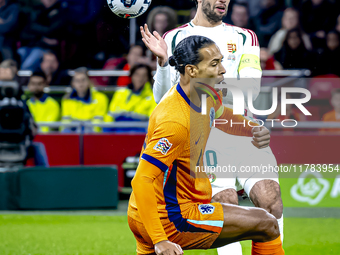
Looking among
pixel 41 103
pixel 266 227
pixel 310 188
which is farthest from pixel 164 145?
pixel 41 103

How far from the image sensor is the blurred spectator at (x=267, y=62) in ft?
27.6

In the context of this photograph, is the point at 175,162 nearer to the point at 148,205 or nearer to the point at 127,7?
the point at 148,205

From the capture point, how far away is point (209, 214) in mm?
3059

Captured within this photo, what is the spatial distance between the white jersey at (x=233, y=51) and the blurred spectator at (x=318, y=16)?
544 centimetres

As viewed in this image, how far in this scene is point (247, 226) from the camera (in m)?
3.01

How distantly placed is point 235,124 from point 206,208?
79 cm

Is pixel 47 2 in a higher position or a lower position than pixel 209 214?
higher

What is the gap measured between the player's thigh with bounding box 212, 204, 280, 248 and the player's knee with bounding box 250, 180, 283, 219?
591mm

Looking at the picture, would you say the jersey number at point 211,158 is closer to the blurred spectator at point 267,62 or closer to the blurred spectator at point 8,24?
the blurred spectator at point 267,62

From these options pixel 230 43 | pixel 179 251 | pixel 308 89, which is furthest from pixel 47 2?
pixel 179 251

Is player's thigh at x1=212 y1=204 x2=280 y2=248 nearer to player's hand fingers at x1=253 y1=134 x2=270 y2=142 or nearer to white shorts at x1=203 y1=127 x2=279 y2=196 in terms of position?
player's hand fingers at x1=253 y1=134 x2=270 y2=142

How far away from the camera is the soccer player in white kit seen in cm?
371

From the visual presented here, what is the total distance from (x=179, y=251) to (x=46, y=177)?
4.44m

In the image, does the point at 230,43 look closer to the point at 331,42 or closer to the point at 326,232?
the point at 326,232
